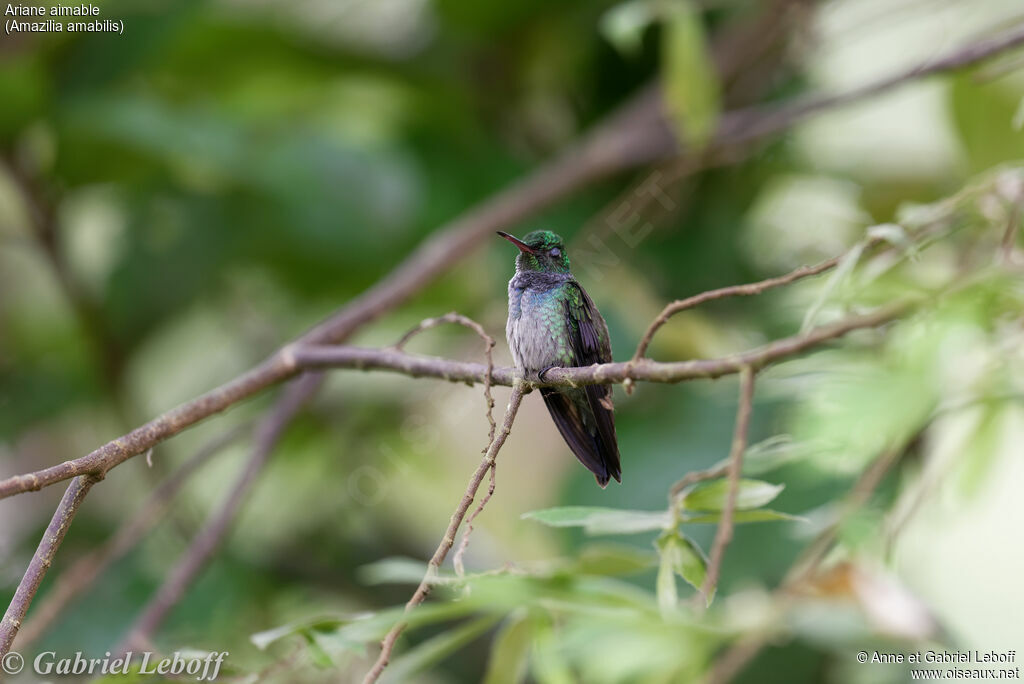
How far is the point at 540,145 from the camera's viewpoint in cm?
198

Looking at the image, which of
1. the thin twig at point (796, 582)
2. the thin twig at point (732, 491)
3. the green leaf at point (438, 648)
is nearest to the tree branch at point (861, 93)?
the thin twig at point (796, 582)

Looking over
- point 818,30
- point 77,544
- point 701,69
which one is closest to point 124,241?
point 77,544

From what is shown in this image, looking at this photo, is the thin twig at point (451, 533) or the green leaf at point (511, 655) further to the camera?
the green leaf at point (511, 655)

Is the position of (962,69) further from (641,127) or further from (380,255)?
(380,255)

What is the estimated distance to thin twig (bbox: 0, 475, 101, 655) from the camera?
0.47 meters

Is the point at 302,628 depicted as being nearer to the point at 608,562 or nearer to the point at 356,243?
the point at 608,562

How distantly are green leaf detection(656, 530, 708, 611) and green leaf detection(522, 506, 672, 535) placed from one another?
10mm

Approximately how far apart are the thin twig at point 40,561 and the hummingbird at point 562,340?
10.3 inches

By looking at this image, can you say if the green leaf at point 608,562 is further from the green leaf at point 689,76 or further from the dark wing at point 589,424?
the green leaf at point 689,76

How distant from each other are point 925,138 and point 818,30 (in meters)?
0.47

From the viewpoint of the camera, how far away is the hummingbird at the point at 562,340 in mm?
617

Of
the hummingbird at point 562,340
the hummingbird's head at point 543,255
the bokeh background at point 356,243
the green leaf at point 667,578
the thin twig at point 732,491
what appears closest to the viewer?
the thin twig at point 732,491

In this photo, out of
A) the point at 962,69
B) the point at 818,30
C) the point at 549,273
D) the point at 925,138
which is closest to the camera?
the point at 549,273

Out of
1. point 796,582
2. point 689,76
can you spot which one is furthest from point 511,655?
point 689,76
